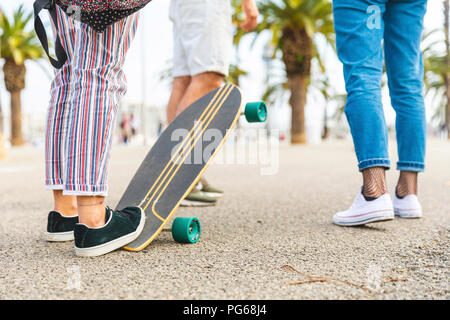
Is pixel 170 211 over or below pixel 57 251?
over

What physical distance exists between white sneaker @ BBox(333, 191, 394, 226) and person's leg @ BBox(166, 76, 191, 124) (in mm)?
1243

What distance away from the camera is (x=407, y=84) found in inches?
80.1

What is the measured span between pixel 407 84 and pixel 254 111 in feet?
2.65

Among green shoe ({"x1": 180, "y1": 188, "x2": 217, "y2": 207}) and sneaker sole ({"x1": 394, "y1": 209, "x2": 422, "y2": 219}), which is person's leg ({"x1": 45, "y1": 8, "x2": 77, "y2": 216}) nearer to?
green shoe ({"x1": 180, "y1": 188, "x2": 217, "y2": 207})

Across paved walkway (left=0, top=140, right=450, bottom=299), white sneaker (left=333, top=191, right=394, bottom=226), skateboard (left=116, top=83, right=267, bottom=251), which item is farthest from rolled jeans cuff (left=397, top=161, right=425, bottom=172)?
skateboard (left=116, top=83, right=267, bottom=251)

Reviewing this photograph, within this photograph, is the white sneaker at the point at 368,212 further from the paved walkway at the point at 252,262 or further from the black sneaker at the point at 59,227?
the black sneaker at the point at 59,227

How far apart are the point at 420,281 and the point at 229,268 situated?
1.74ft

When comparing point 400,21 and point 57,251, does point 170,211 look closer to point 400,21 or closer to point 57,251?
point 57,251

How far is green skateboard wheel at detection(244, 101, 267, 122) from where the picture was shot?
6.02 feet

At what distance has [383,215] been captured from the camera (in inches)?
66.8

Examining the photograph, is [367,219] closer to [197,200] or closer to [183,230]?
→ [183,230]

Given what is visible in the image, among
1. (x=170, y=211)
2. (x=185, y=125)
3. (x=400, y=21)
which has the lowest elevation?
(x=170, y=211)

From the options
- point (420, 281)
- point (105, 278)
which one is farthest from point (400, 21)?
point (105, 278)

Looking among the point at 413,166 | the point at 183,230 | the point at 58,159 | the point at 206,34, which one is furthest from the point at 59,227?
the point at 413,166
